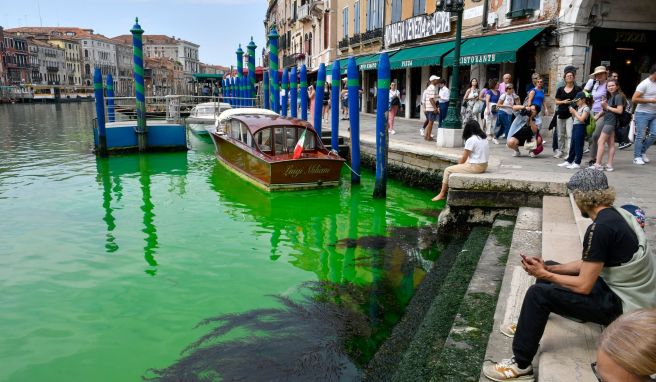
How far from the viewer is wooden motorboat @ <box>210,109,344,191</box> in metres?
10.8

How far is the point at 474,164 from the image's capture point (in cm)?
736

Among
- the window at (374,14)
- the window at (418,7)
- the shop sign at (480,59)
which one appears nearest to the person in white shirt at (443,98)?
the shop sign at (480,59)

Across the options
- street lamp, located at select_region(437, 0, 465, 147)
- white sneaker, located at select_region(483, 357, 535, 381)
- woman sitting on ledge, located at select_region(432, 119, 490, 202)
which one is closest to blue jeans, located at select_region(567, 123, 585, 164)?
woman sitting on ledge, located at select_region(432, 119, 490, 202)

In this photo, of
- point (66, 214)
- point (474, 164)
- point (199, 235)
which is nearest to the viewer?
point (474, 164)

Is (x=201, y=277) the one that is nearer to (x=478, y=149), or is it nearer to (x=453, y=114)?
(x=478, y=149)

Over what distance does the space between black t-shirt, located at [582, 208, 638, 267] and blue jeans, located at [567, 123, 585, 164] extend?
19.8 feet

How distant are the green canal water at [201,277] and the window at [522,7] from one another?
6.44m

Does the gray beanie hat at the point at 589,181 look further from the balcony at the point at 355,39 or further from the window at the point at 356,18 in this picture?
the window at the point at 356,18

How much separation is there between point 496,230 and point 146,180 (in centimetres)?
934

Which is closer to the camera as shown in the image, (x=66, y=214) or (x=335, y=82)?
(x=66, y=214)

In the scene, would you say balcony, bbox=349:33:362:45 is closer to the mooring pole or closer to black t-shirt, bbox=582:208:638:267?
the mooring pole

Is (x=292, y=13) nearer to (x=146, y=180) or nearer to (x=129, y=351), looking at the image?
(x=146, y=180)

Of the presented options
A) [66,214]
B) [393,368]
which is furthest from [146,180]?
[393,368]

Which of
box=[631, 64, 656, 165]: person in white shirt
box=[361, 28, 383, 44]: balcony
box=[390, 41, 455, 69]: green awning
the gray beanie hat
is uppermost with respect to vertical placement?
box=[361, 28, 383, 44]: balcony
